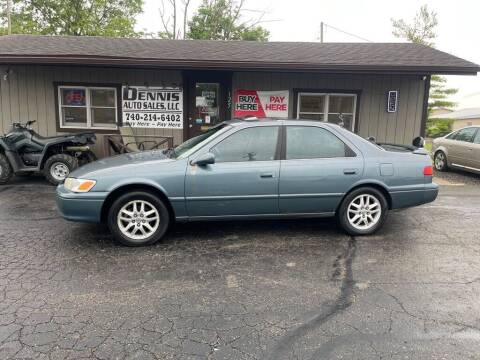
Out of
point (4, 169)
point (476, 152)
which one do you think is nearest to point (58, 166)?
point (4, 169)

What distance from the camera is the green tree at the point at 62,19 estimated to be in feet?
93.1

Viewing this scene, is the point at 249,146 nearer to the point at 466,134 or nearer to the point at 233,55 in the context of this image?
the point at 233,55

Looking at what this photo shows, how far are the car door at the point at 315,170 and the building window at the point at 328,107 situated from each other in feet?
17.1

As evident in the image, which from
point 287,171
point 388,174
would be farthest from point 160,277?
point 388,174

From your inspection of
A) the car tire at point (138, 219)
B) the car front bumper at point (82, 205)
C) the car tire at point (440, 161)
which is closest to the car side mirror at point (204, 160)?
the car tire at point (138, 219)

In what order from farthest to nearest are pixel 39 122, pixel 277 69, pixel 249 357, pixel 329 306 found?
pixel 39 122 < pixel 277 69 < pixel 329 306 < pixel 249 357

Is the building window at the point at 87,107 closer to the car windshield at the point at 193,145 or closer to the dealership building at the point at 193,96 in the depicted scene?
the dealership building at the point at 193,96

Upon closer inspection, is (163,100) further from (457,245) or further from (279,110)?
(457,245)

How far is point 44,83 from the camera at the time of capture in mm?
9523

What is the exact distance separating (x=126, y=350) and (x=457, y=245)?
4.12m

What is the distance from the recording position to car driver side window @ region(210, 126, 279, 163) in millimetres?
4584

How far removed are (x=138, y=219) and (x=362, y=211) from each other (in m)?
2.79

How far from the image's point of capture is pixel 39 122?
9664 mm

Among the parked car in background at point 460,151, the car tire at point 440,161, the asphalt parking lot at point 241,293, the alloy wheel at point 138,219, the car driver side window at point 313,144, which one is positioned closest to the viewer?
the asphalt parking lot at point 241,293
